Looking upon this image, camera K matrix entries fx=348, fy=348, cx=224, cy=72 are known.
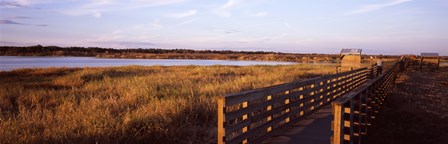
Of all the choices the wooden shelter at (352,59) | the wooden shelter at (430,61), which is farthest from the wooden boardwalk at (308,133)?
the wooden shelter at (430,61)

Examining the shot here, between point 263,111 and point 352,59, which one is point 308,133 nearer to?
point 263,111

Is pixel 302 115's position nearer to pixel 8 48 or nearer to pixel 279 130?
pixel 279 130

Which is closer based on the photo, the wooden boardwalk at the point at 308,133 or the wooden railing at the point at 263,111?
the wooden railing at the point at 263,111

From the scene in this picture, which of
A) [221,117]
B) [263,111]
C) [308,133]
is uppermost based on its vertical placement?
[221,117]

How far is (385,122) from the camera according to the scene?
33.8 feet

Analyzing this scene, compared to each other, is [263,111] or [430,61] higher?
[263,111]

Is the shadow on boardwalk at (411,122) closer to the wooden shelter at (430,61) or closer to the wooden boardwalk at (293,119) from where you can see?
the wooden boardwalk at (293,119)

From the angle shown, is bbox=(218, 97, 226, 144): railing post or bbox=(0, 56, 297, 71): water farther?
bbox=(0, 56, 297, 71): water

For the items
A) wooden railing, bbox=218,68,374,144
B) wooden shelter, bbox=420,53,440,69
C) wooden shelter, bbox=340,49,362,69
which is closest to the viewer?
wooden railing, bbox=218,68,374,144

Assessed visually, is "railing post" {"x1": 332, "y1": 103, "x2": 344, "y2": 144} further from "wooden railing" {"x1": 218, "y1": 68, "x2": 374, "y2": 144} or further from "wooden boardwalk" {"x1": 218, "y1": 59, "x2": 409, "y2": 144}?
"wooden railing" {"x1": 218, "y1": 68, "x2": 374, "y2": 144}

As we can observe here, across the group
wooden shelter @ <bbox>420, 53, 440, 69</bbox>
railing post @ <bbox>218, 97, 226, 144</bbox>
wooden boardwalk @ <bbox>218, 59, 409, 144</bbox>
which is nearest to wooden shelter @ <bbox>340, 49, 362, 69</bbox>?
wooden boardwalk @ <bbox>218, 59, 409, 144</bbox>

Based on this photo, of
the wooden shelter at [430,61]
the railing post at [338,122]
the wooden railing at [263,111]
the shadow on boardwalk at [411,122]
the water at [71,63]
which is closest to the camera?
the railing post at [338,122]

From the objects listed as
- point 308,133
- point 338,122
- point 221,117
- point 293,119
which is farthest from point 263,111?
point 338,122

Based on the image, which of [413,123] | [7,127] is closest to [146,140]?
[7,127]
